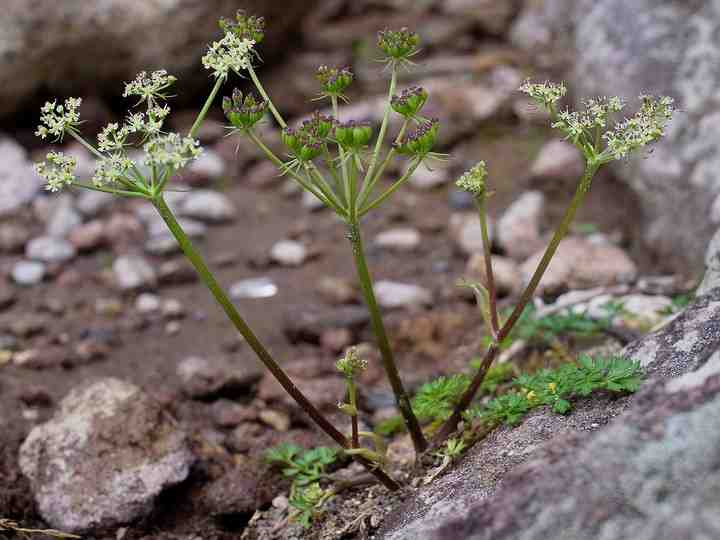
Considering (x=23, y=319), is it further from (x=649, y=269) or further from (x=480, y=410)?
(x=649, y=269)

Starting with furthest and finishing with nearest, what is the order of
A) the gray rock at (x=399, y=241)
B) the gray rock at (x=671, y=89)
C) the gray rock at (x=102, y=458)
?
the gray rock at (x=399, y=241) < the gray rock at (x=671, y=89) < the gray rock at (x=102, y=458)

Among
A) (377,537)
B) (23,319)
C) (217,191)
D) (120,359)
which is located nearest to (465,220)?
(217,191)

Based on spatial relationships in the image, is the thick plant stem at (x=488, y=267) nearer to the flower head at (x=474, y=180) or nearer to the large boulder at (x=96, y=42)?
the flower head at (x=474, y=180)

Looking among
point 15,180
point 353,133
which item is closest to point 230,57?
point 353,133

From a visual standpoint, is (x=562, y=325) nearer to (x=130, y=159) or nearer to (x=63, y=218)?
(x=130, y=159)

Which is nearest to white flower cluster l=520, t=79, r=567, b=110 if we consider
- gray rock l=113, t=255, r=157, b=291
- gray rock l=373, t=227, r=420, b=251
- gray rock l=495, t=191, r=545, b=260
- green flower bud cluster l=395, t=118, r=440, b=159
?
green flower bud cluster l=395, t=118, r=440, b=159

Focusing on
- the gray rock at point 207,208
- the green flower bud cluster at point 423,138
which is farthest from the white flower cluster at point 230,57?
the gray rock at point 207,208
